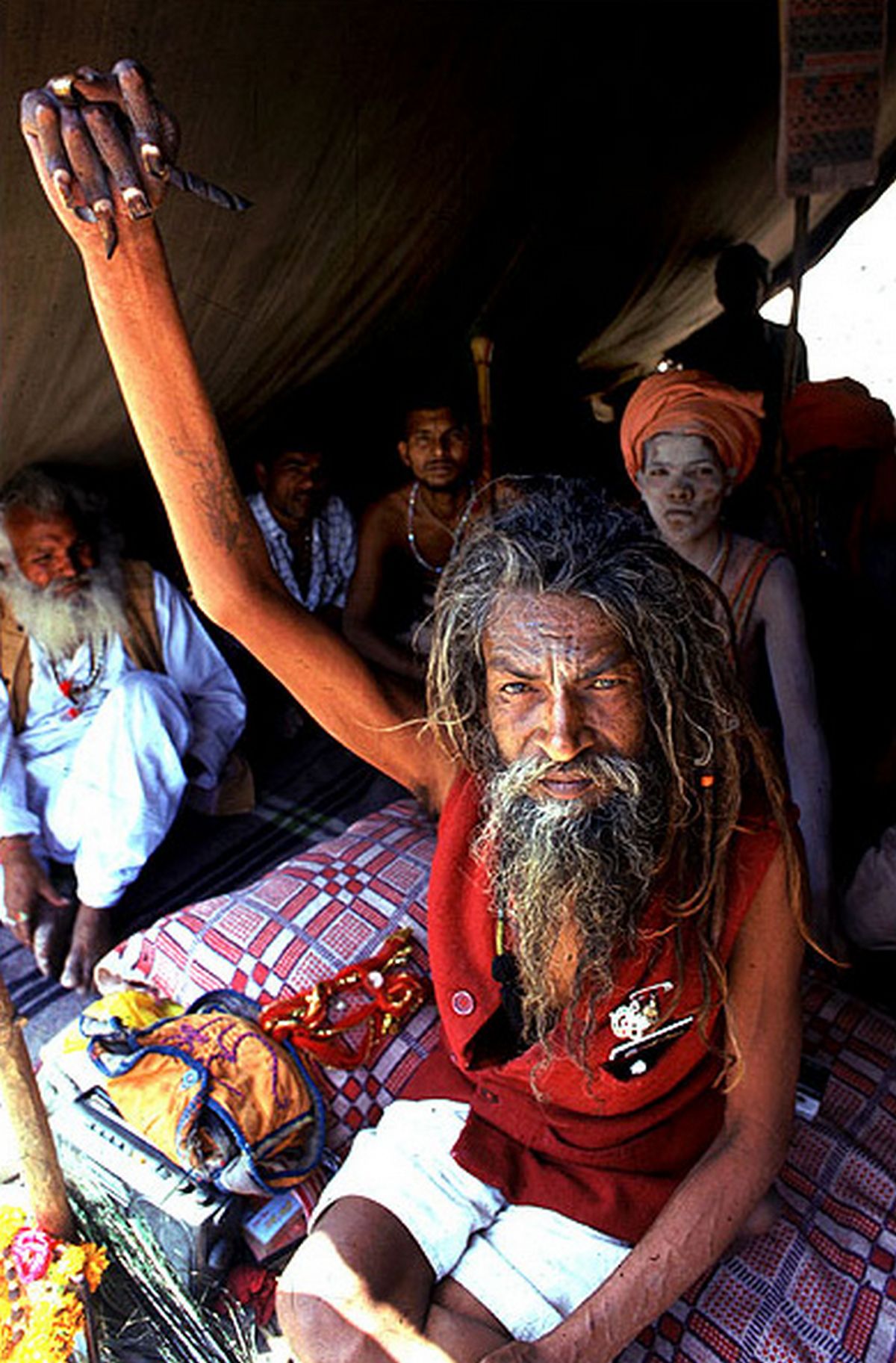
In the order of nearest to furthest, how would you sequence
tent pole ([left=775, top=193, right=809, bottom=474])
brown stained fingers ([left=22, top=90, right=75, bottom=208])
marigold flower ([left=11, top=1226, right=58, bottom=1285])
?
brown stained fingers ([left=22, top=90, right=75, bottom=208]), marigold flower ([left=11, top=1226, right=58, bottom=1285]), tent pole ([left=775, top=193, right=809, bottom=474])

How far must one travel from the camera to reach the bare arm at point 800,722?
8.75 feet

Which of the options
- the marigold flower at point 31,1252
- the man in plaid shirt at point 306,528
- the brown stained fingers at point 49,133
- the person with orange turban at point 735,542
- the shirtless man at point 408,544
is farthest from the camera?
the man in plaid shirt at point 306,528

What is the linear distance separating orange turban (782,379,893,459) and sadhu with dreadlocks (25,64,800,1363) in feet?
7.52

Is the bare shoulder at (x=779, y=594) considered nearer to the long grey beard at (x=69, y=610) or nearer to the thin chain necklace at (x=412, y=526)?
the thin chain necklace at (x=412, y=526)

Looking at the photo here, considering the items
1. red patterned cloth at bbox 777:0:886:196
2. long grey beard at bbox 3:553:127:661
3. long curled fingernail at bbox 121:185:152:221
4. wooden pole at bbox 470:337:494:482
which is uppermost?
red patterned cloth at bbox 777:0:886:196

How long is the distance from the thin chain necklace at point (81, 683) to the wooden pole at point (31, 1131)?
1768mm

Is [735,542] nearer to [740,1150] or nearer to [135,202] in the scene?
[740,1150]

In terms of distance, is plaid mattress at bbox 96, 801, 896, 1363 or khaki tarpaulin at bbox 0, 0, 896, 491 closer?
plaid mattress at bbox 96, 801, 896, 1363

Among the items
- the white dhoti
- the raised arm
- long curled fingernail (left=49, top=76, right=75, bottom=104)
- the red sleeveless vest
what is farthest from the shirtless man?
long curled fingernail (left=49, top=76, right=75, bottom=104)

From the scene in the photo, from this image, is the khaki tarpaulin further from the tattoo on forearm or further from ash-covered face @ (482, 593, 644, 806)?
ash-covered face @ (482, 593, 644, 806)

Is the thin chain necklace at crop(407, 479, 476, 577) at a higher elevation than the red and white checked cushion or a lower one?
higher

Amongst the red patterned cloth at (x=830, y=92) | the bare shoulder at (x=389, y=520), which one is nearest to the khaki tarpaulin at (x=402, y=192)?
the bare shoulder at (x=389, y=520)

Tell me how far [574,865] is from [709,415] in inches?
66.9

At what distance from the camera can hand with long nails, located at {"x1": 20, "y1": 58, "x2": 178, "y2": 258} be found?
4.25ft
